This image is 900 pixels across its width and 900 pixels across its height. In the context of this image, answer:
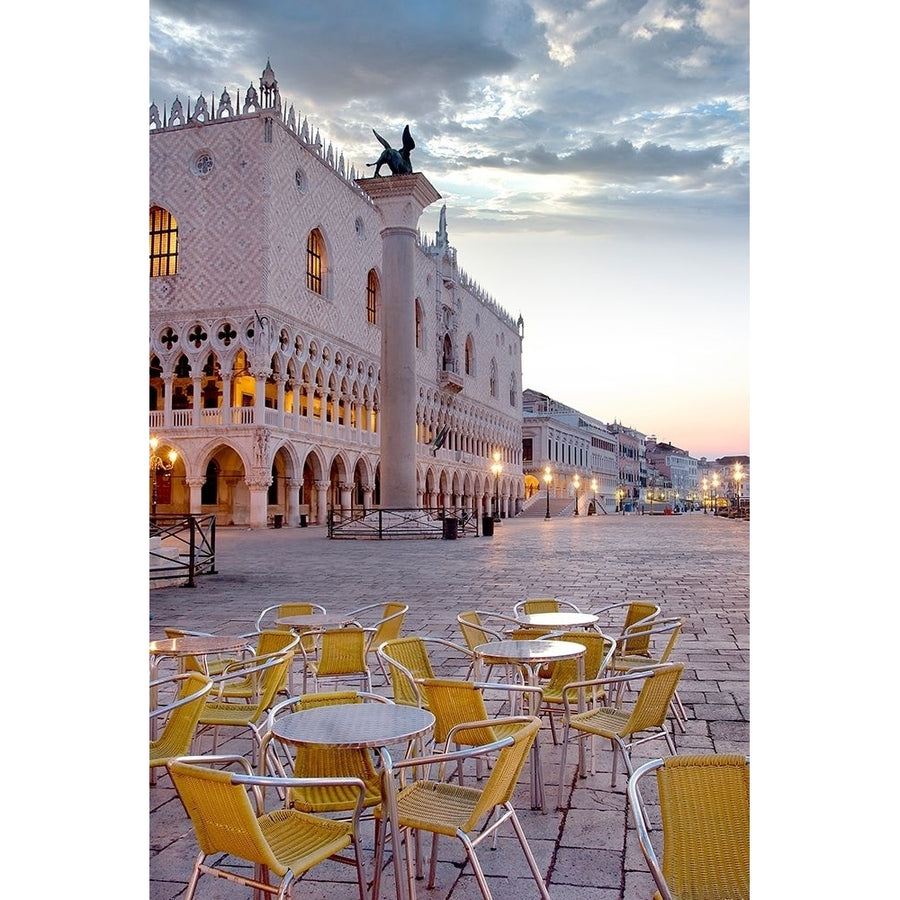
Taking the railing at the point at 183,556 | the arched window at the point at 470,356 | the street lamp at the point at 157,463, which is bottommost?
the railing at the point at 183,556

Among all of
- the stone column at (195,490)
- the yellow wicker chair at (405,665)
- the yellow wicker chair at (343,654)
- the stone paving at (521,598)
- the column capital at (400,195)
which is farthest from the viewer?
the stone column at (195,490)

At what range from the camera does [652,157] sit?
11.3 ft

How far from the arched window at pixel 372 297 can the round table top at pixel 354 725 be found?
38106mm

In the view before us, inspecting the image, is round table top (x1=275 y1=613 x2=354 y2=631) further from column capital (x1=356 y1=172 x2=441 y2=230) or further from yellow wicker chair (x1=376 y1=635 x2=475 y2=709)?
column capital (x1=356 y1=172 x2=441 y2=230)

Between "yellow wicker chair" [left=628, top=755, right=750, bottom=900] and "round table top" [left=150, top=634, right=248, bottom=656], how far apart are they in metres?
2.91

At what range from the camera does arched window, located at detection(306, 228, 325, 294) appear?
116 feet

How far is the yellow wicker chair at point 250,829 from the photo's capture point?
2316mm

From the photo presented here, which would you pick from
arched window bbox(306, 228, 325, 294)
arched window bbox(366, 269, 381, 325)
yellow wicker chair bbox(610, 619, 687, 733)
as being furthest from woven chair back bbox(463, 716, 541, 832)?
arched window bbox(366, 269, 381, 325)

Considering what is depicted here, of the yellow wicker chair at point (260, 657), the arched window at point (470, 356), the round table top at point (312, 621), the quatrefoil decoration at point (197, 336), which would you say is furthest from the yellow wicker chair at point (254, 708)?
the arched window at point (470, 356)

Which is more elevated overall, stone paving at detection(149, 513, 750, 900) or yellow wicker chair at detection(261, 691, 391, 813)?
yellow wicker chair at detection(261, 691, 391, 813)

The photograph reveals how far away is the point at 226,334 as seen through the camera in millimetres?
31734

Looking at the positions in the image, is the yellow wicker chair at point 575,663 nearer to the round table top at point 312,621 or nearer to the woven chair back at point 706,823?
the round table top at point 312,621

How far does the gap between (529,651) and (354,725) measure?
5.04 ft
